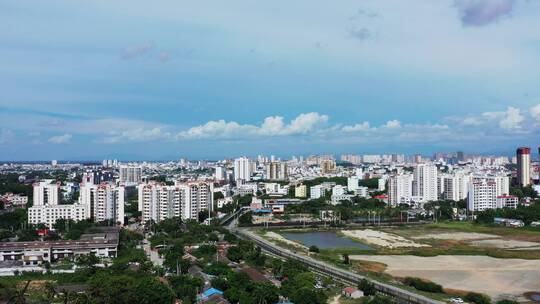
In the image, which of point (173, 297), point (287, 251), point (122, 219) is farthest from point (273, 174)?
point (173, 297)

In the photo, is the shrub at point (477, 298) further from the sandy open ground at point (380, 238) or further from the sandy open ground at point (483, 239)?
the sandy open ground at point (483, 239)

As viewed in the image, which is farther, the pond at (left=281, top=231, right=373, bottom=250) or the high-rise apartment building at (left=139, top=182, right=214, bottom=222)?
the high-rise apartment building at (left=139, top=182, right=214, bottom=222)

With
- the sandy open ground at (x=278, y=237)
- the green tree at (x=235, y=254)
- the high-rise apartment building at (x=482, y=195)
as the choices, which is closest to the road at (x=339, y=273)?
the sandy open ground at (x=278, y=237)

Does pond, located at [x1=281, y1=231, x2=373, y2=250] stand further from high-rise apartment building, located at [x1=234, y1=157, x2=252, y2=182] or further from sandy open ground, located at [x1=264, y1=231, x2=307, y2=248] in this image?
high-rise apartment building, located at [x1=234, y1=157, x2=252, y2=182]

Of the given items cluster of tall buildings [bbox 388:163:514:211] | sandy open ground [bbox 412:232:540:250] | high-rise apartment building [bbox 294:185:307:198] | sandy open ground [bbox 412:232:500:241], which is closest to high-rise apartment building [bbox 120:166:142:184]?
high-rise apartment building [bbox 294:185:307:198]

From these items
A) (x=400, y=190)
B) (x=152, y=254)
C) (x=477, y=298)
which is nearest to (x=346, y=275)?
(x=477, y=298)

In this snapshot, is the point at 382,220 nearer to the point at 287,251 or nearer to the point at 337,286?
the point at 287,251
